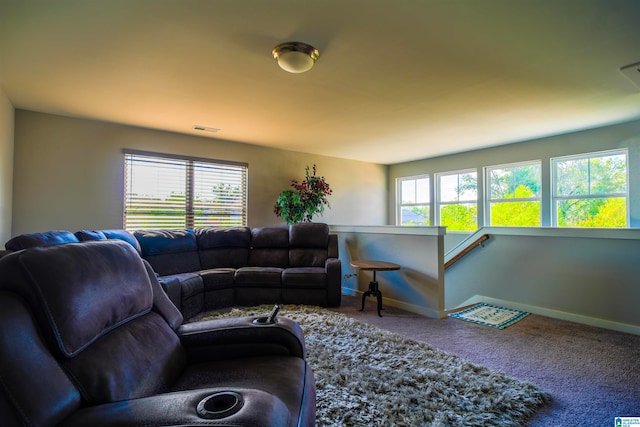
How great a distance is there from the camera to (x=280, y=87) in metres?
2.88

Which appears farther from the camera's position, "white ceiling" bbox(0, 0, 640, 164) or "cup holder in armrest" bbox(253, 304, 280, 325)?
"white ceiling" bbox(0, 0, 640, 164)

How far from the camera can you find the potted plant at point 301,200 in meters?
4.95

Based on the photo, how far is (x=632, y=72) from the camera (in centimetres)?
257

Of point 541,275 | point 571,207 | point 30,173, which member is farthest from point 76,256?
point 571,207

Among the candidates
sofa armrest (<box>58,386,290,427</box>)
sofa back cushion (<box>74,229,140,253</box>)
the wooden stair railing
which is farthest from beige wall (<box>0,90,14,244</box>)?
the wooden stair railing

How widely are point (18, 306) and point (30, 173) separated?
146 inches

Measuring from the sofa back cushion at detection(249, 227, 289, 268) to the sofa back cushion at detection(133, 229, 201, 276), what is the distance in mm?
745

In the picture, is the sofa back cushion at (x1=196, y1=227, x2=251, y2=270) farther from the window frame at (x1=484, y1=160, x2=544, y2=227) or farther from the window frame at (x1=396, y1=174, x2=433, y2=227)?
the window frame at (x1=484, y1=160, x2=544, y2=227)

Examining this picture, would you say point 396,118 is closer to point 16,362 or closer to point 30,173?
point 16,362

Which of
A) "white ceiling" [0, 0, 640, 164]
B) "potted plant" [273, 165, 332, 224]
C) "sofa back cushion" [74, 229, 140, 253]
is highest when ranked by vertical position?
"white ceiling" [0, 0, 640, 164]

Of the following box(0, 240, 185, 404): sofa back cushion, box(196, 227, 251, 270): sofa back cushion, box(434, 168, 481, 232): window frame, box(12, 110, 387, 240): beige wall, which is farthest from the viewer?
box(434, 168, 481, 232): window frame

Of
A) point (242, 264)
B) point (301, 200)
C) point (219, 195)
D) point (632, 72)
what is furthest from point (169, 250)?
point (632, 72)

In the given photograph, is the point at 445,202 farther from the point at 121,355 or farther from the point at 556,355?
the point at 121,355

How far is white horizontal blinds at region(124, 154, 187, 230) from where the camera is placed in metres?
4.11
